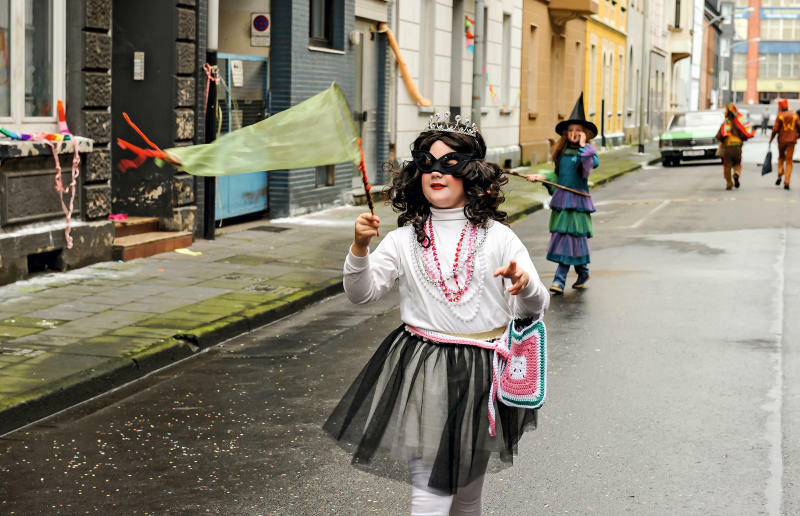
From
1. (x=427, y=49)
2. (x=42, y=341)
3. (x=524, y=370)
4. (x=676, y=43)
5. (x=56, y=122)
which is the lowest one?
(x=42, y=341)

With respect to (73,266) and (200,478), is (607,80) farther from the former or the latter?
(200,478)

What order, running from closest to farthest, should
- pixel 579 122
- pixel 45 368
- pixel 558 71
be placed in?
pixel 45 368 < pixel 579 122 < pixel 558 71

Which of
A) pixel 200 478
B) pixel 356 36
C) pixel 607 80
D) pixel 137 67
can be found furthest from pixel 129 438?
pixel 607 80

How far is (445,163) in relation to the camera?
3.96 meters

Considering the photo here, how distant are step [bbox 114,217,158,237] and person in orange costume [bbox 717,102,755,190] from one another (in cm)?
1500

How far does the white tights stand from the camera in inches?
150

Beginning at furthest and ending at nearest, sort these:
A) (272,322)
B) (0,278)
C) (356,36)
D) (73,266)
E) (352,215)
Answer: (356,36) < (352,215) < (73,266) < (0,278) < (272,322)

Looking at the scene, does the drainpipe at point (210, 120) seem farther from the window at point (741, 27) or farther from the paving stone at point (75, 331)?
the window at point (741, 27)

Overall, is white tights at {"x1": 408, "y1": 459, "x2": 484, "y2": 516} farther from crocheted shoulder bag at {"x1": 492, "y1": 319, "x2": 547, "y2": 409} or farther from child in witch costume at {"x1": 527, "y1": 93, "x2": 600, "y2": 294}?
child in witch costume at {"x1": 527, "y1": 93, "x2": 600, "y2": 294}

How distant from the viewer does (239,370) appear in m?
7.83

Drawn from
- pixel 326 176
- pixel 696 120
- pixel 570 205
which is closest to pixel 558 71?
pixel 696 120

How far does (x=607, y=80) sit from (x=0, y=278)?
127 ft

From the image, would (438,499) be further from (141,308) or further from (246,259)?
(246,259)

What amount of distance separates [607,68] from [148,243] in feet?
120
